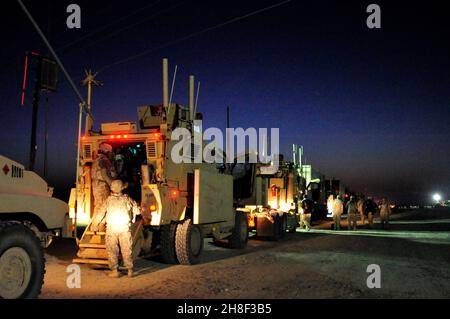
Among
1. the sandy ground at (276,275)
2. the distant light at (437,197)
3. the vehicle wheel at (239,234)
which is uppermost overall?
the distant light at (437,197)

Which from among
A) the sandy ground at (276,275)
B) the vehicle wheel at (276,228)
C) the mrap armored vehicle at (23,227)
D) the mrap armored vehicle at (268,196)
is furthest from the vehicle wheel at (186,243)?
the vehicle wheel at (276,228)

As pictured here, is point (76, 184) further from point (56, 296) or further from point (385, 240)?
point (385, 240)

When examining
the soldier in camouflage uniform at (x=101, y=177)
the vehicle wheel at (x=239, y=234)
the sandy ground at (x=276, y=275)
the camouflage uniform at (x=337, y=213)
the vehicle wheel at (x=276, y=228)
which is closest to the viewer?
the sandy ground at (x=276, y=275)

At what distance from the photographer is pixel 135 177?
37.1 ft

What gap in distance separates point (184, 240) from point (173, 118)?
2.78m

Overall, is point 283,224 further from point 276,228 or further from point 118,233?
point 118,233

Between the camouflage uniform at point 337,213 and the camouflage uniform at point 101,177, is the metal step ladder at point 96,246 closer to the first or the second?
the camouflage uniform at point 101,177

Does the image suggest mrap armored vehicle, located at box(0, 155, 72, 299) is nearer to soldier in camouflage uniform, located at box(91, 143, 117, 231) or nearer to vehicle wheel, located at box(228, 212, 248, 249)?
soldier in camouflage uniform, located at box(91, 143, 117, 231)

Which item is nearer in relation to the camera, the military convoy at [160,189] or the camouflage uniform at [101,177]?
the military convoy at [160,189]

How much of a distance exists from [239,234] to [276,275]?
4.81 metres

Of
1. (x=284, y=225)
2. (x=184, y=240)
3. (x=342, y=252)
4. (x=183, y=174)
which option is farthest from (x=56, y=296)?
(x=284, y=225)

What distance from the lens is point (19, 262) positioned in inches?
240

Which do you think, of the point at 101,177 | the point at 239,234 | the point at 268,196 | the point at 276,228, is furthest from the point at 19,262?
the point at 268,196

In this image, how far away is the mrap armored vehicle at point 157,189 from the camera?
31.5 feet
